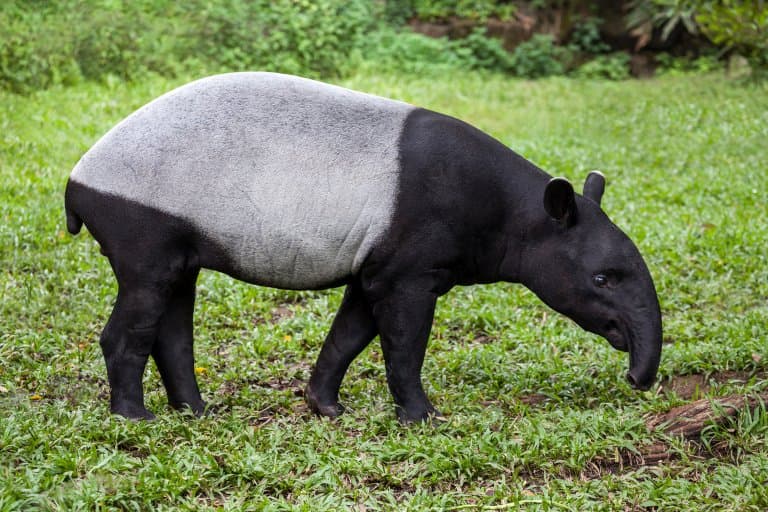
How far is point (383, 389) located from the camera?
18.8 ft

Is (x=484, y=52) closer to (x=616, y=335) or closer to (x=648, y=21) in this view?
(x=648, y=21)

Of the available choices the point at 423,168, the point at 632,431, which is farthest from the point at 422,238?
the point at 632,431

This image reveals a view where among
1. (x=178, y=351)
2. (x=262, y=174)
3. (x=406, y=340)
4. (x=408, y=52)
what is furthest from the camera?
(x=408, y=52)

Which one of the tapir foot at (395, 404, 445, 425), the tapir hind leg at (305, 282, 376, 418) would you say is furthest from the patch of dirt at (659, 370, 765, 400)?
the tapir hind leg at (305, 282, 376, 418)

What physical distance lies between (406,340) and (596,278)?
993 millimetres

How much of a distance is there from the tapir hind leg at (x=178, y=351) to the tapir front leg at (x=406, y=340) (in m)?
1.02

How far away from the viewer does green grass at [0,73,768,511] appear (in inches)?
162

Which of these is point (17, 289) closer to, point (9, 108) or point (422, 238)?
point (422, 238)

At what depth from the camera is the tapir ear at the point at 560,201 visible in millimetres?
4645

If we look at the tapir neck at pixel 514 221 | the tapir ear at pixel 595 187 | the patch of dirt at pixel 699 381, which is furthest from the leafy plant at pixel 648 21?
the tapir neck at pixel 514 221

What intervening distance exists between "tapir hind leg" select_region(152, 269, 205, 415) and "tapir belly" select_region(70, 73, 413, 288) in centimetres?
48

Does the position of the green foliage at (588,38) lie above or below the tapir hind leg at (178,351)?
below

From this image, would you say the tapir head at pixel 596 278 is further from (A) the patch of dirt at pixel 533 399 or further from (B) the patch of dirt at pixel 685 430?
(A) the patch of dirt at pixel 533 399

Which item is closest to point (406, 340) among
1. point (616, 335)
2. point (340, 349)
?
point (340, 349)
